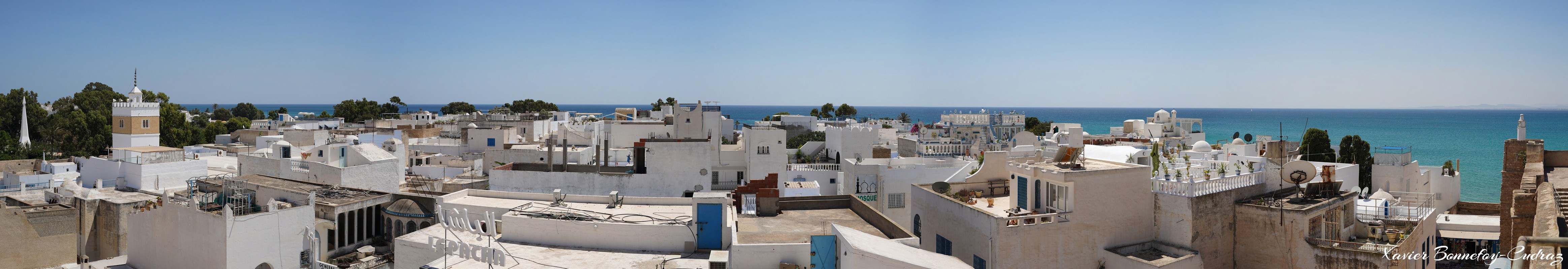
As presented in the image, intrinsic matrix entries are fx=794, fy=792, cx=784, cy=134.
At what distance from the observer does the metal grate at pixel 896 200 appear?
89.1ft

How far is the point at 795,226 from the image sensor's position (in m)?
16.5

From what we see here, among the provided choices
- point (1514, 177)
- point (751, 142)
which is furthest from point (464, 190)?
point (1514, 177)

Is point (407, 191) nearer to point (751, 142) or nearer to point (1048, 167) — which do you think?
point (751, 142)

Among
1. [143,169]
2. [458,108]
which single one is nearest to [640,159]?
[143,169]

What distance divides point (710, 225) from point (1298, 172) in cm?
1172

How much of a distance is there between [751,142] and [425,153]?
22.7 meters

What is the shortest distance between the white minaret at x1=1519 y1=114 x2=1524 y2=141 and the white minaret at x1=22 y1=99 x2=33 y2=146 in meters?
75.9

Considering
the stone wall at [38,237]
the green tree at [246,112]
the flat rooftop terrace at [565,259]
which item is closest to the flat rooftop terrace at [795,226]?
the flat rooftop terrace at [565,259]

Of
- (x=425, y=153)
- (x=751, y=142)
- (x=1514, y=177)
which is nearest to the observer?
(x=1514, y=177)

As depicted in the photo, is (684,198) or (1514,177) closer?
(684,198)

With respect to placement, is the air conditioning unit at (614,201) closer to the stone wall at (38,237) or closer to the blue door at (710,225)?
the blue door at (710,225)

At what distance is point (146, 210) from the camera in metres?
21.4

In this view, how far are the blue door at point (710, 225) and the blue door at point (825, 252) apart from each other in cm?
312

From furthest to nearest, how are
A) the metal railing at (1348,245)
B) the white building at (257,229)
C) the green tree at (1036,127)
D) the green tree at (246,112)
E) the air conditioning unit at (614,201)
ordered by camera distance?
the green tree at (246,112), the green tree at (1036,127), the white building at (257,229), the air conditioning unit at (614,201), the metal railing at (1348,245)
